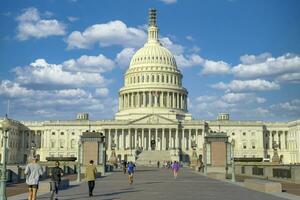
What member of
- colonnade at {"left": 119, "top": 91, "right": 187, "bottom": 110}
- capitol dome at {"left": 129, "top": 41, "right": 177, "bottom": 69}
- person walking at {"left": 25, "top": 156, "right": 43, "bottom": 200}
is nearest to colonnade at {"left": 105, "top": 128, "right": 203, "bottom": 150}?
colonnade at {"left": 119, "top": 91, "right": 187, "bottom": 110}

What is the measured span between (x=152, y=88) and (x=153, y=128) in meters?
20.1

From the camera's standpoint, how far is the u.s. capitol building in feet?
525

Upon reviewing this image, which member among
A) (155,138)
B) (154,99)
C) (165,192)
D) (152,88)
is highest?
(152,88)

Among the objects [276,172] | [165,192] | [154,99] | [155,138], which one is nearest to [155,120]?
[155,138]

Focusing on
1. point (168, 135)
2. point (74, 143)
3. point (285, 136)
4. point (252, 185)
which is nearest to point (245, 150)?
point (285, 136)

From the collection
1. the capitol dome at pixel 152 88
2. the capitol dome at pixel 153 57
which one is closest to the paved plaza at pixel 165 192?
the capitol dome at pixel 152 88

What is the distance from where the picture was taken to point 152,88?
6895 inches

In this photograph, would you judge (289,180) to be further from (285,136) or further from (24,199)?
(285,136)

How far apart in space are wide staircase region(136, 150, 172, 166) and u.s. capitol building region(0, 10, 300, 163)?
586 cm

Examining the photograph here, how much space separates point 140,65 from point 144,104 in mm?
15828

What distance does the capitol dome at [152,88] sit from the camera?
174 meters

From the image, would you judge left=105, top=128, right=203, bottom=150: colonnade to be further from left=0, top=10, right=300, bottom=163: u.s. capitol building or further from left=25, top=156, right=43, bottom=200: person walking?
left=25, top=156, right=43, bottom=200: person walking

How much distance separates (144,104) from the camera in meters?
176

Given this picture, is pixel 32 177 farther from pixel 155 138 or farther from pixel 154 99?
pixel 154 99
